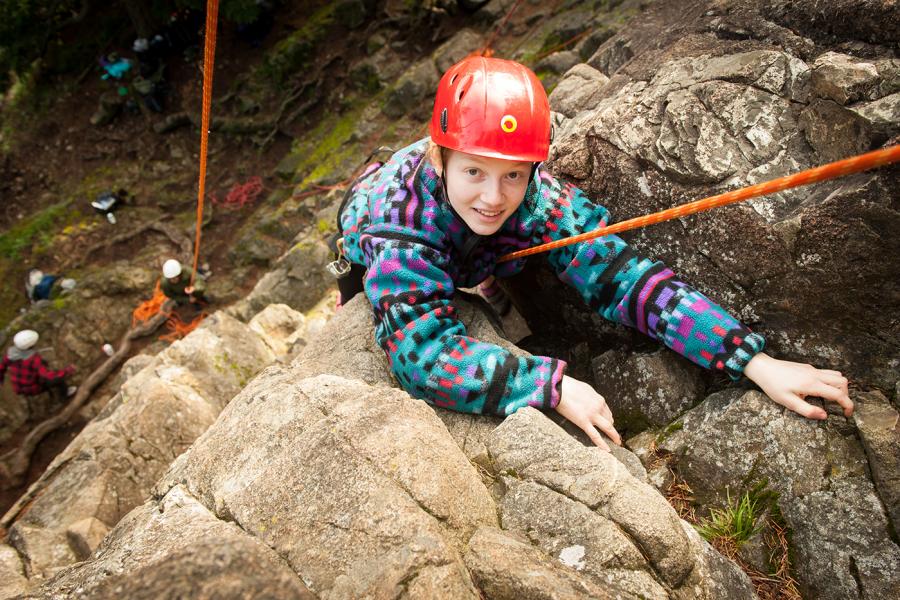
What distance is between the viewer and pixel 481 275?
409 cm

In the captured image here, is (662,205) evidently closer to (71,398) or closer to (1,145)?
(71,398)

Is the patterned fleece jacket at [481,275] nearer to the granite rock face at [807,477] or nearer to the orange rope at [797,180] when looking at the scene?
the granite rock face at [807,477]

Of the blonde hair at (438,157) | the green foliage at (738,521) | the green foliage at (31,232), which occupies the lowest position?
the green foliage at (31,232)

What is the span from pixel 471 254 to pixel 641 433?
1.72 metres

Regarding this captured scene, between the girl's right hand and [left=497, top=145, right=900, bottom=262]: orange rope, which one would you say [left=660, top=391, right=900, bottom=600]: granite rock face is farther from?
[left=497, top=145, right=900, bottom=262]: orange rope

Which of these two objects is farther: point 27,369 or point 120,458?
point 27,369

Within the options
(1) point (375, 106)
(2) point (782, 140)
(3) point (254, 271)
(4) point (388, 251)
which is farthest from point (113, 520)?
(1) point (375, 106)

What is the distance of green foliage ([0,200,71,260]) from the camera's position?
598 inches

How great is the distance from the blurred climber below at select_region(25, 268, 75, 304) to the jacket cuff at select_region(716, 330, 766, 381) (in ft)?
50.1

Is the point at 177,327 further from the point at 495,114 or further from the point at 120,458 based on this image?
the point at 495,114

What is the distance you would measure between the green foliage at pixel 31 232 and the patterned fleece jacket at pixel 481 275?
15.8 metres

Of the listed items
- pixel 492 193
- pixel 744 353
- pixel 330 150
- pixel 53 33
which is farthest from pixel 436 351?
pixel 53 33

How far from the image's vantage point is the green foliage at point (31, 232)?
15180mm

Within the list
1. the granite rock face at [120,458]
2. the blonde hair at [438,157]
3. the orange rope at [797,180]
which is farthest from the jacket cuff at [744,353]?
the granite rock face at [120,458]
